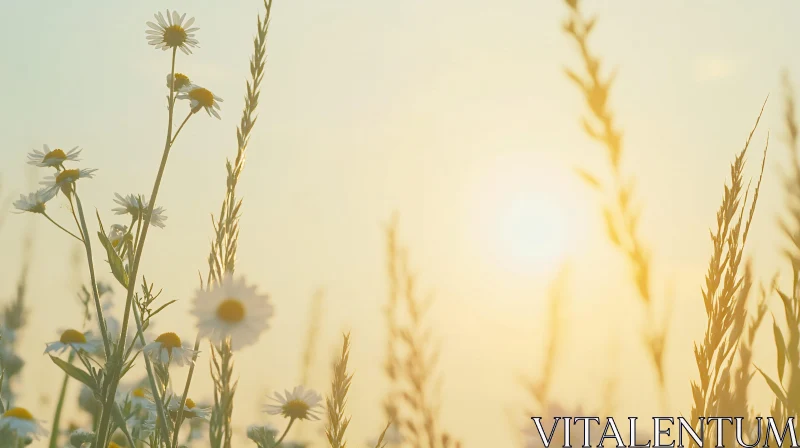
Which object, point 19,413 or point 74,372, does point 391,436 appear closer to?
point 74,372

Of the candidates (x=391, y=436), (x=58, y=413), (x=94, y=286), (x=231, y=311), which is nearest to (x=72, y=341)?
(x=58, y=413)

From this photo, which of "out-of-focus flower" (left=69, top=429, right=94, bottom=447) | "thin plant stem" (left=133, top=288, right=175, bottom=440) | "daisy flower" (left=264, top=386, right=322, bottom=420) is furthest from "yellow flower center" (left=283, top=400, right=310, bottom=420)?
"out-of-focus flower" (left=69, top=429, right=94, bottom=447)

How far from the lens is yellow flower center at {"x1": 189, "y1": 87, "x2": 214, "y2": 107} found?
7.68 ft

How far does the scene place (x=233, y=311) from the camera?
52.1 inches

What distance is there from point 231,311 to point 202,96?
4.02ft

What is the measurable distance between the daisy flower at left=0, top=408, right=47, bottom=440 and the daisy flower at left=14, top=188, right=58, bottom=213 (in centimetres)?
61

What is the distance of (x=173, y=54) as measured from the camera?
7.79 ft

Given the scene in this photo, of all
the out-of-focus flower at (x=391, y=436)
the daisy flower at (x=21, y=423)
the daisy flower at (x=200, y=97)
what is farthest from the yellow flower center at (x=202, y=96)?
the out-of-focus flower at (x=391, y=436)

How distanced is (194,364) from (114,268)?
32 centimetres

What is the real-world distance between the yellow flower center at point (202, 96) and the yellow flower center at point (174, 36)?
19cm

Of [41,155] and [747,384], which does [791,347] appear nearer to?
[747,384]

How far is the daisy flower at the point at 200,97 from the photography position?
7.63ft

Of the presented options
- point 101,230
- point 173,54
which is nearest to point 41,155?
point 173,54

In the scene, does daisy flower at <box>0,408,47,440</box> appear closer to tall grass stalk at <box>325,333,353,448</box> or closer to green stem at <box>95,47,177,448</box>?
green stem at <box>95,47,177,448</box>
